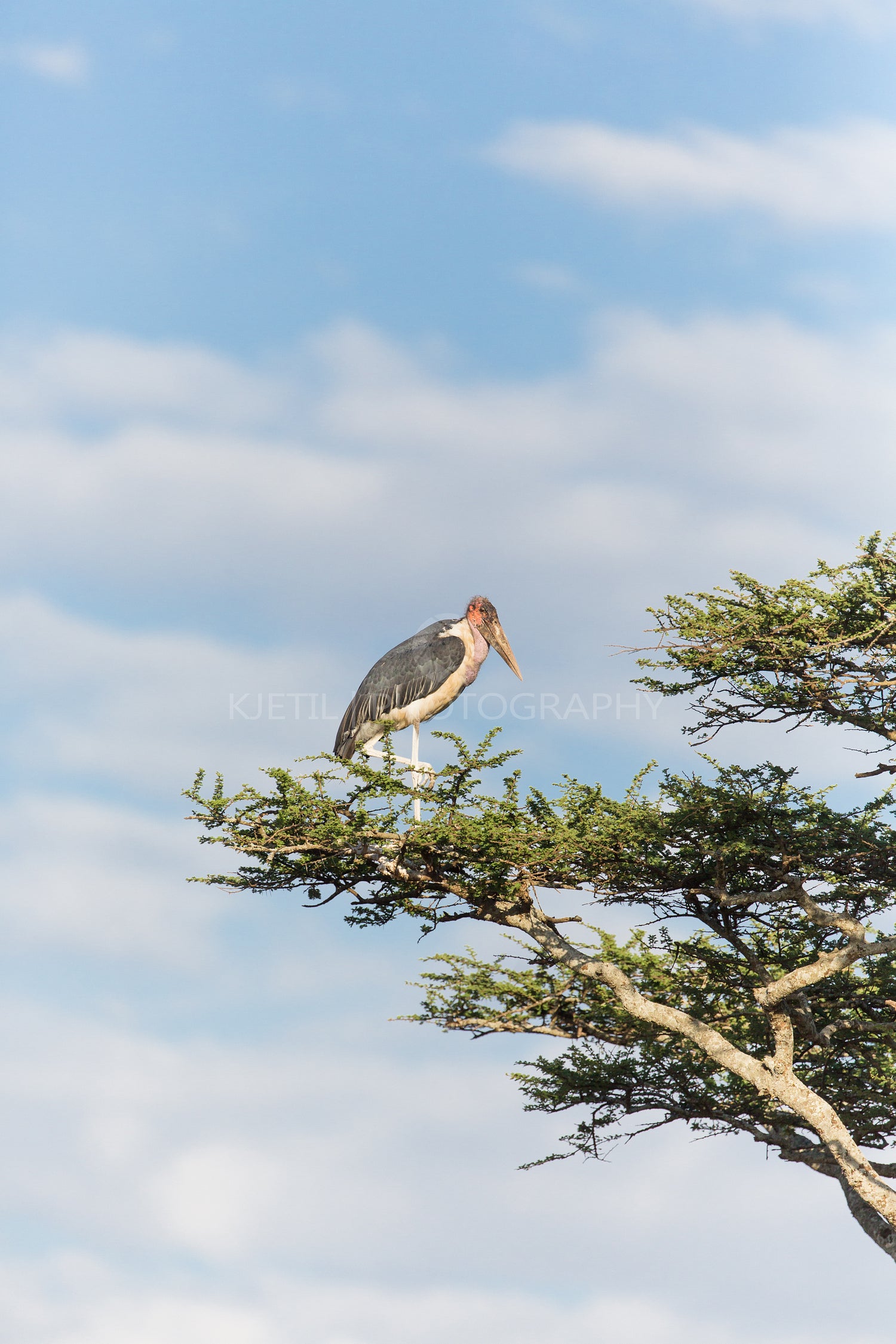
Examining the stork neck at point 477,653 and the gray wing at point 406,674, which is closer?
the gray wing at point 406,674

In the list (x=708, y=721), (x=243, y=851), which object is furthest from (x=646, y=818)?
(x=243, y=851)

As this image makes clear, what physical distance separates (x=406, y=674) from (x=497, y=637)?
1.85 metres

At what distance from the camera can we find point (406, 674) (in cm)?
1797

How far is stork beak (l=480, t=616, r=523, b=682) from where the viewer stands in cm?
1905

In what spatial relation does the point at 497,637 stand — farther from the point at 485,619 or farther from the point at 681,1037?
the point at 681,1037

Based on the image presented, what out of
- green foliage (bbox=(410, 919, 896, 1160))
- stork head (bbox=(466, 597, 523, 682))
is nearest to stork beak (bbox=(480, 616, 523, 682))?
stork head (bbox=(466, 597, 523, 682))

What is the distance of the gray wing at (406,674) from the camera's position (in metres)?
17.9

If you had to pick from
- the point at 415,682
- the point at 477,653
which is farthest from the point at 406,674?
the point at 477,653

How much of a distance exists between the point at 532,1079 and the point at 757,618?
23.1ft

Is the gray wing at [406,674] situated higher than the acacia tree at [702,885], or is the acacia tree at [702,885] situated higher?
the gray wing at [406,674]

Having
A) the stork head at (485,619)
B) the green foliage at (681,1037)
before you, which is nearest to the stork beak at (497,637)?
the stork head at (485,619)

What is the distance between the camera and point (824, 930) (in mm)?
15586

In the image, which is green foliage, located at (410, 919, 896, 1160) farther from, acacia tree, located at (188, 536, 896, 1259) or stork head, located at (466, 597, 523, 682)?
stork head, located at (466, 597, 523, 682)

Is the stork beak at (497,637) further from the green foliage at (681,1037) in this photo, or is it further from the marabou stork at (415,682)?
the green foliage at (681,1037)
